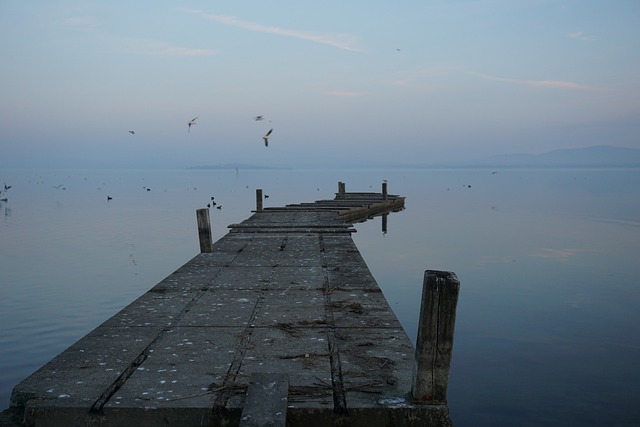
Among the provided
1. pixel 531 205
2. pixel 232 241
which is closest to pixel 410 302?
pixel 232 241

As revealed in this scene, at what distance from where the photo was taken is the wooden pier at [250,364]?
574 centimetres

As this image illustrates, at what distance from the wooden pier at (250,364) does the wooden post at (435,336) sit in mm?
14

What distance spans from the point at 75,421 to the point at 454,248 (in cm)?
2925

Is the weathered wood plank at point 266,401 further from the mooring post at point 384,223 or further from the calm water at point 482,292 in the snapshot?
the mooring post at point 384,223

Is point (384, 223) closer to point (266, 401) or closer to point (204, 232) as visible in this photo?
point (204, 232)

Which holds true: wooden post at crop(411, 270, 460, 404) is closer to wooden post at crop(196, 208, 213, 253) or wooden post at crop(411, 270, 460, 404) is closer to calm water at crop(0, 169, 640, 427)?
calm water at crop(0, 169, 640, 427)

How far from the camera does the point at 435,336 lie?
19.2ft

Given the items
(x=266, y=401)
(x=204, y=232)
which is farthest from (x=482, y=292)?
(x=266, y=401)

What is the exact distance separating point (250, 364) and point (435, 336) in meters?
2.45

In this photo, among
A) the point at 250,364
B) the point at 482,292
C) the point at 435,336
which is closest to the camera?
the point at 435,336

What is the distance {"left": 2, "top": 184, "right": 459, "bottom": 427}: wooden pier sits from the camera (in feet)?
18.8

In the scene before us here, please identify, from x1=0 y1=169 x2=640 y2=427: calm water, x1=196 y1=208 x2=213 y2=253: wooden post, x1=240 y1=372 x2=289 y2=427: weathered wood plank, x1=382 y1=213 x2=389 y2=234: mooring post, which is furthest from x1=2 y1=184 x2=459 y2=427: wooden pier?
x1=382 y1=213 x2=389 y2=234: mooring post

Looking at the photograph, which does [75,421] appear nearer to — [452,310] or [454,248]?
[452,310]

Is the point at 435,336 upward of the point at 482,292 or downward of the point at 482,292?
upward
